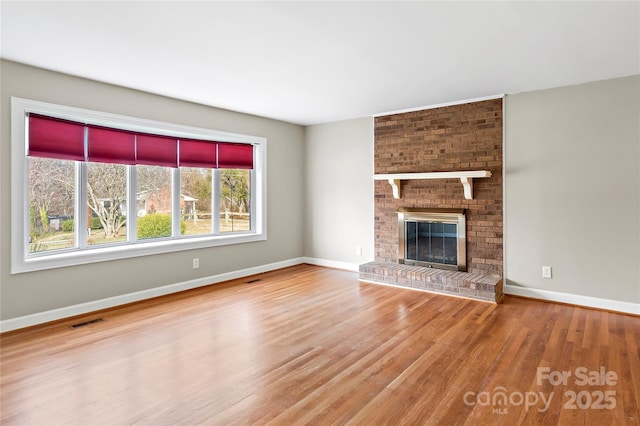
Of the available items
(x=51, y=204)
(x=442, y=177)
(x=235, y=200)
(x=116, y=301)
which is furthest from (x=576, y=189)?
(x=51, y=204)

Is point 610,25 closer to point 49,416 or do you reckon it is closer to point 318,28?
point 318,28

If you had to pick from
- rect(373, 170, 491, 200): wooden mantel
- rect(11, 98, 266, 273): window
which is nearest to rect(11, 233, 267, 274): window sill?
rect(11, 98, 266, 273): window

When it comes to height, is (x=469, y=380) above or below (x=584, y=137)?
below

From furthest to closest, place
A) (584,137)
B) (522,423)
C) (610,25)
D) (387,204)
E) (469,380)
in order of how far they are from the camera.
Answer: (387,204), (584,137), (610,25), (469,380), (522,423)

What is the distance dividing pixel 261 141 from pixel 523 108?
3728 millimetres

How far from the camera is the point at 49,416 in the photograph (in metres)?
2.06

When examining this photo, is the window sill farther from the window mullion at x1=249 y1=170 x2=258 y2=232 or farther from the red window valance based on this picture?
the red window valance

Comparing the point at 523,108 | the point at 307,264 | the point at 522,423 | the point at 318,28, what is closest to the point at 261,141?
the point at 307,264

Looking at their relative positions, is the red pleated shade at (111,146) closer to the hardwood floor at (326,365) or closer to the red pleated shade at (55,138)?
the red pleated shade at (55,138)

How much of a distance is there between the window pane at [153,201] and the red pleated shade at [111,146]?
262 mm

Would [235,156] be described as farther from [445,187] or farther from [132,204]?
[445,187]

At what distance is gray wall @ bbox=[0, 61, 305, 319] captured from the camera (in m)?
3.37

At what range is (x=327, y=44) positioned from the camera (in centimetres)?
303

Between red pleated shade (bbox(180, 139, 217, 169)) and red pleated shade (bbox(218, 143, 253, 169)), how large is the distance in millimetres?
124
